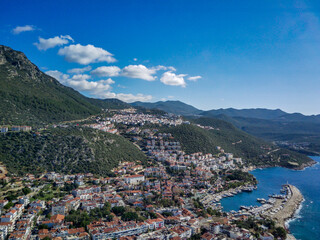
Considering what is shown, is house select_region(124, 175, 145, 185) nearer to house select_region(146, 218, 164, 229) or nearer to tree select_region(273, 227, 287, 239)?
house select_region(146, 218, 164, 229)

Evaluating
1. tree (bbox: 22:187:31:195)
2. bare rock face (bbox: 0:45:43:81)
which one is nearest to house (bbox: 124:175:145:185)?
tree (bbox: 22:187:31:195)

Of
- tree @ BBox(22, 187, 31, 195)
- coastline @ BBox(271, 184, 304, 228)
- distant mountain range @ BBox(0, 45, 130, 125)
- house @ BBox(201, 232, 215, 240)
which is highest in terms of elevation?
distant mountain range @ BBox(0, 45, 130, 125)

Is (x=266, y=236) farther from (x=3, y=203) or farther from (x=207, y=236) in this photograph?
(x=3, y=203)

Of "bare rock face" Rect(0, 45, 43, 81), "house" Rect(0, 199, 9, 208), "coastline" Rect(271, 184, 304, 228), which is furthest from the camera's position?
"bare rock face" Rect(0, 45, 43, 81)

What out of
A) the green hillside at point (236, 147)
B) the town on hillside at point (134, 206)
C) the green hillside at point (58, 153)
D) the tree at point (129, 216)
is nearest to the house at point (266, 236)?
the town on hillside at point (134, 206)

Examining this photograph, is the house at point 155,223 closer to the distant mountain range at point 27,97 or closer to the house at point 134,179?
the house at point 134,179
